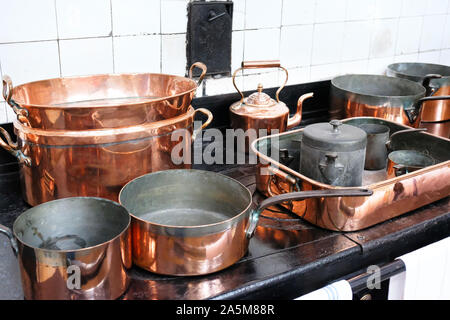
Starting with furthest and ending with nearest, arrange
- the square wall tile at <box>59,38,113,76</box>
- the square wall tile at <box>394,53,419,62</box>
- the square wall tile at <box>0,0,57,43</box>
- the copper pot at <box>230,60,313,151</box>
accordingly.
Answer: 1. the square wall tile at <box>394,53,419,62</box>
2. the copper pot at <box>230,60,313,151</box>
3. the square wall tile at <box>59,38,113,76</box>
4. the square wall tile at <box>0,0,57,43</box>

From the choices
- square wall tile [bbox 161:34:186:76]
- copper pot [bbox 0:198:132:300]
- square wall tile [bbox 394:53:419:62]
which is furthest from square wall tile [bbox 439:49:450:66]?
copper pot [bbox 0:198:132:300]

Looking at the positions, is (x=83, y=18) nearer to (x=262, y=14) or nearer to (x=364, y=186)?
(x=262, y=14)

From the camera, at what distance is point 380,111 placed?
5.31 feet

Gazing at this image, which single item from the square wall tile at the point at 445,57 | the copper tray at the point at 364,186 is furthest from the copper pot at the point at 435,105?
the copper tray at the point at 364,186

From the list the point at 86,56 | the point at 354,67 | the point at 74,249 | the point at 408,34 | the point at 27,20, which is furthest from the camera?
the point at 408,34

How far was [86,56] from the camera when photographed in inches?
56.6

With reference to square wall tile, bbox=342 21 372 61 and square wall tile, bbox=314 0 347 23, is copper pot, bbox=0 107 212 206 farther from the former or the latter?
square wall tile, bbox=342 21 372 61

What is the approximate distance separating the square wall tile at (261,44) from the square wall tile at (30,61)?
0.64m

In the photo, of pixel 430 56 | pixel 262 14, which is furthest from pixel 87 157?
pixel 430 56

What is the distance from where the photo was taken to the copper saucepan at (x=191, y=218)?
96cm

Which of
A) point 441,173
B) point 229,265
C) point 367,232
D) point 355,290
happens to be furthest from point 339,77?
point 229,265

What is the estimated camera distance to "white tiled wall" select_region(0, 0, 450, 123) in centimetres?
135

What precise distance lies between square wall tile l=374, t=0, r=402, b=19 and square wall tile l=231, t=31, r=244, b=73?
66 cm

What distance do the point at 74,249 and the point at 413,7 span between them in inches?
70.8
